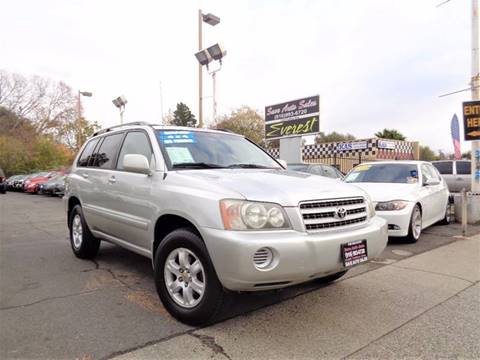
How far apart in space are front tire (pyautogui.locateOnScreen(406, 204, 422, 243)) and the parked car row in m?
14.6

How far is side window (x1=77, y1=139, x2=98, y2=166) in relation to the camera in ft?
17.7

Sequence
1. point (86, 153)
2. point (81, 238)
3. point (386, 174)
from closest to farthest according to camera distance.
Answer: point (81, 238)
point (86, 153)
point (386, 174)

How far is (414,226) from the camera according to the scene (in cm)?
657

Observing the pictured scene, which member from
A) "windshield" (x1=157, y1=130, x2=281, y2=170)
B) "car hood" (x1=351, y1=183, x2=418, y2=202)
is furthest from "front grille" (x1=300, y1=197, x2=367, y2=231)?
"car hood" (x1=351, y1=183, x2=418, y2=202)

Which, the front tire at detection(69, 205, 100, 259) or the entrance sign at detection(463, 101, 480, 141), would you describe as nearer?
the front tire at detection(69, 205, 100, 259)

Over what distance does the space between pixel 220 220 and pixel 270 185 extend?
555 mm

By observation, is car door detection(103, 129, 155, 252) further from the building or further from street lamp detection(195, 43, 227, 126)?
the building

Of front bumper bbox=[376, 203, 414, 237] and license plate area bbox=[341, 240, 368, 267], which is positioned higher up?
license plate area bbox=[341, 240, 368, 267]

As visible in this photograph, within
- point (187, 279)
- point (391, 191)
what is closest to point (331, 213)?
point (187, 279)

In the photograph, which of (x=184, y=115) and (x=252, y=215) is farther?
(x=184, y=115)

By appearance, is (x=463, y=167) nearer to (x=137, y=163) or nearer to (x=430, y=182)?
(x=430, y=182)

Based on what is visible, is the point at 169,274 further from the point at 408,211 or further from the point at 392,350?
the point at 408,211

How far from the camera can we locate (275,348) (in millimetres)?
2803

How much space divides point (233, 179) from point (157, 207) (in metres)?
0.80
